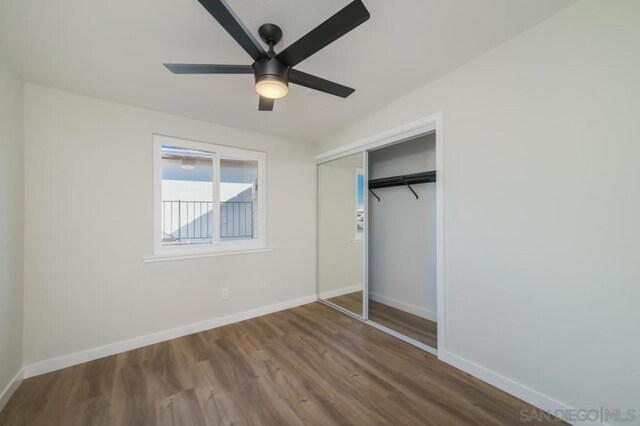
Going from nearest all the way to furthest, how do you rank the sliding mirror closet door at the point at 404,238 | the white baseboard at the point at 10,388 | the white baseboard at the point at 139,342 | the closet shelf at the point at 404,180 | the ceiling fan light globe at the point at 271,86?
the ceiling fan light globe at the point at 271,86 < the white baseboard at the point at 10,388 < the white baseboard at the point at 139,342 < the closet shelf at the point at 404,180 < the sliding mirror closet door at the point at 404,238

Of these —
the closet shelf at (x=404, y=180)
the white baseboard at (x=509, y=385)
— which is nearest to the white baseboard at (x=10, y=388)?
the white baseboard at (x=509, y=385)

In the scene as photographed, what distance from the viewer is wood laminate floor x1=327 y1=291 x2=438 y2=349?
8.52 feet

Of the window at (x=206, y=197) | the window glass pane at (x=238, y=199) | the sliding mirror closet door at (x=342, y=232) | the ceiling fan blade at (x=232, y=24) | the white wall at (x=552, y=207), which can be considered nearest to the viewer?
the ceiling fan blade at (x=232, y=24)

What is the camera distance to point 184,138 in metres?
2.77

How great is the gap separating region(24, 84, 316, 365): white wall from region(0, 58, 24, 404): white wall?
0.32ft

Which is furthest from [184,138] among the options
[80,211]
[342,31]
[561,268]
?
[561,268]

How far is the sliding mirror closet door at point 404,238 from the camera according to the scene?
9.73 ft

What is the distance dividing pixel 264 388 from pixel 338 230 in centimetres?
208

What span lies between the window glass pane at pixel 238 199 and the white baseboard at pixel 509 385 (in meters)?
2.56

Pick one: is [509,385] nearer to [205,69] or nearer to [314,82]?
[314,82]

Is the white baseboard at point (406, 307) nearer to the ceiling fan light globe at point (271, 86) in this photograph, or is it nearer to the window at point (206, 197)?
the window at point (206, 197)

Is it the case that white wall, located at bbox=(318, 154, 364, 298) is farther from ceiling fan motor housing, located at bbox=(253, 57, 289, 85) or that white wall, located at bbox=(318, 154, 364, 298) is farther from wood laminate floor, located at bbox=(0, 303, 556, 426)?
ceiling fan motor housing, located at bbox=(253, 57, 289, 85)

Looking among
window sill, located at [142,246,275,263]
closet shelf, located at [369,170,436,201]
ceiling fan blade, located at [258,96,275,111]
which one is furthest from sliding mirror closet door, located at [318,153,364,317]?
ceiling fan blade, located at [258,96,275,111]

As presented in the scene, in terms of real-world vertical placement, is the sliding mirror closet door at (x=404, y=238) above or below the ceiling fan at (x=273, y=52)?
below
